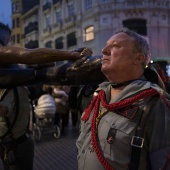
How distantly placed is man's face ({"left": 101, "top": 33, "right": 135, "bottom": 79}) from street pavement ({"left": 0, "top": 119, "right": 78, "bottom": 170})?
13.4 ft

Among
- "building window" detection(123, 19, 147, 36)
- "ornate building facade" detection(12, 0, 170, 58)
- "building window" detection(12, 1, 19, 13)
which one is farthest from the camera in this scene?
"building window" detection(12, 1, 19, 13)

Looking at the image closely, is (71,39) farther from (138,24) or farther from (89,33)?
(138,24)

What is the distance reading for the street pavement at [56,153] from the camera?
18.4 feet

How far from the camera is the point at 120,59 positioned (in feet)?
5.22

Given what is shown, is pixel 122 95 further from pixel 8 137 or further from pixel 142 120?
pixel 8 137

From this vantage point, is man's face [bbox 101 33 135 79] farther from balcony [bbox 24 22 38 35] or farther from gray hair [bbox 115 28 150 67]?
balcony [bbox 24 22 38 35]

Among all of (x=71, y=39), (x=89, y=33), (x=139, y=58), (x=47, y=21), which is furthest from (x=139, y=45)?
(x=47, y=21)

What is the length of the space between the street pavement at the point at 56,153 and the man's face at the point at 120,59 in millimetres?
4078

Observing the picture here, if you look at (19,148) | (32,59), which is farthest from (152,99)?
(19,148)

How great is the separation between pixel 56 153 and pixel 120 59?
17.3 feet

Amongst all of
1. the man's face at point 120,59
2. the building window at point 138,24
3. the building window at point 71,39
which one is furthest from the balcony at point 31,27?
the man's face at point 120,59

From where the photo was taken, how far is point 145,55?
1.63 meters

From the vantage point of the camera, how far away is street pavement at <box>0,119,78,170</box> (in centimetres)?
561

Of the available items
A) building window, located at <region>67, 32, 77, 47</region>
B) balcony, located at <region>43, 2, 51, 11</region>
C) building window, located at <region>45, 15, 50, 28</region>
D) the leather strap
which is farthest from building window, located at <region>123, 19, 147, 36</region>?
the leather strap
